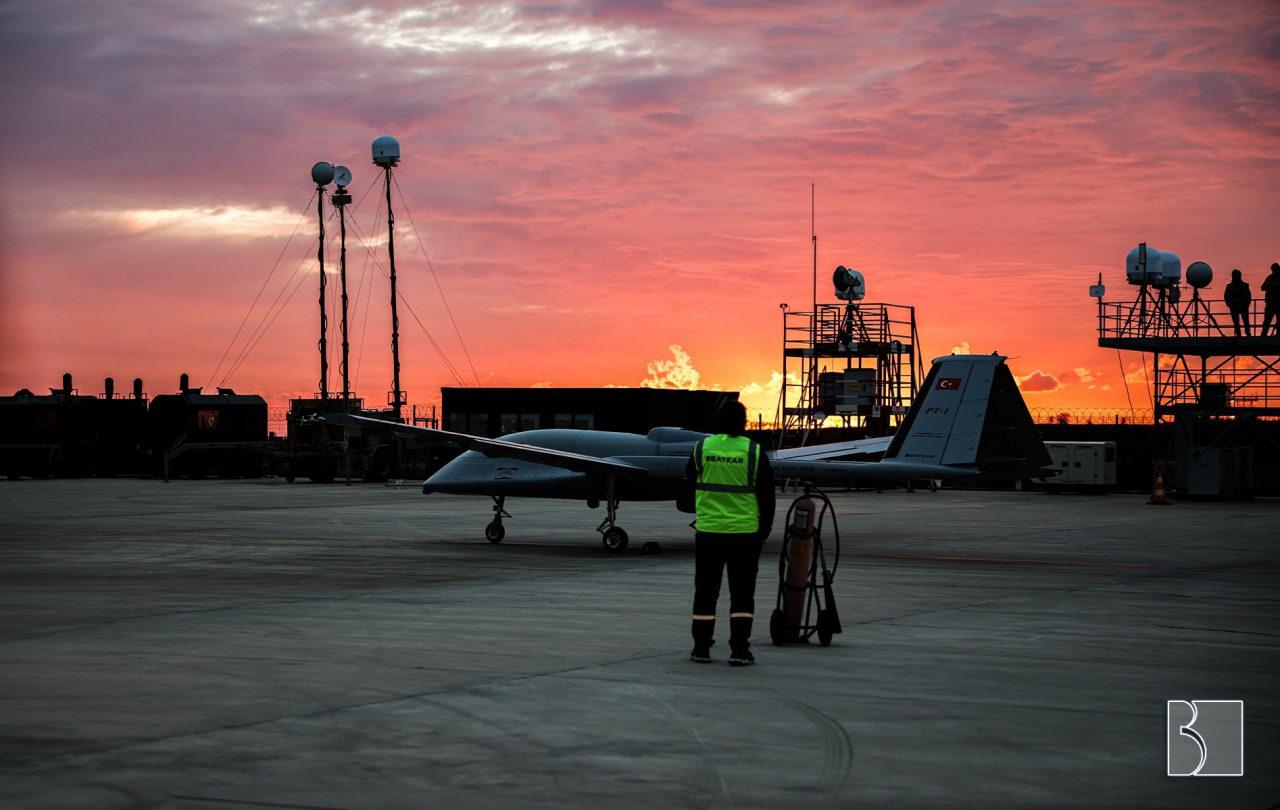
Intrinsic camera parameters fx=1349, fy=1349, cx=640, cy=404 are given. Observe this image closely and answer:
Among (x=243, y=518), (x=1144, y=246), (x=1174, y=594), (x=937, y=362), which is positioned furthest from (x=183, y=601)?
(x=1144, y=246)

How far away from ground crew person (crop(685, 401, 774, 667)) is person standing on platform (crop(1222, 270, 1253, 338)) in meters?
44.0

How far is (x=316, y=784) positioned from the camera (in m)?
7.85

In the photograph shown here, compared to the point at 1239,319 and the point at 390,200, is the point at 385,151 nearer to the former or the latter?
the point at 390,200

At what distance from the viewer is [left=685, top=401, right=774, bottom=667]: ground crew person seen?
12414 mm

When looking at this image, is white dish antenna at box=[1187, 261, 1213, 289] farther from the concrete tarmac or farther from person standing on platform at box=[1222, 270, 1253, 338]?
the concrete tarmac

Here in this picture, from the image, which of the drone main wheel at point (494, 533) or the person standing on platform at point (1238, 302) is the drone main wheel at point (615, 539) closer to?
the drone main wheel at point (494, 533)

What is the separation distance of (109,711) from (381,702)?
197 centimetres

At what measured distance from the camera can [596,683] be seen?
11172mm

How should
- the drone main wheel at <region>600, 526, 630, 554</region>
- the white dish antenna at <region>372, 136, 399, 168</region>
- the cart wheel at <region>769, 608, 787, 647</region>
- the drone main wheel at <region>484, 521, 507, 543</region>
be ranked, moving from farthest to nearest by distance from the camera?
the white dish antenna at <region>372, 136, 399, 168</region>, the drone main wheel at <region>484, 521, 507, 543</region>, the drone main wheel at <region>600, 526, 630, 554</region>, the cart wheel at <region>769, 608, 787, 647</region>

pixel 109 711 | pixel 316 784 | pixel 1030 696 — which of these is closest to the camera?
pixel 316 784

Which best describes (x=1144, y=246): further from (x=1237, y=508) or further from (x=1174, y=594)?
(x=1174, y=594)

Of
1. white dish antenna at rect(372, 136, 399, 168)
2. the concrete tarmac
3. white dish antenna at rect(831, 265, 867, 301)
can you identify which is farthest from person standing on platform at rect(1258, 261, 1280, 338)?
white dish antenna at rect(372, 136, 399, 168)
